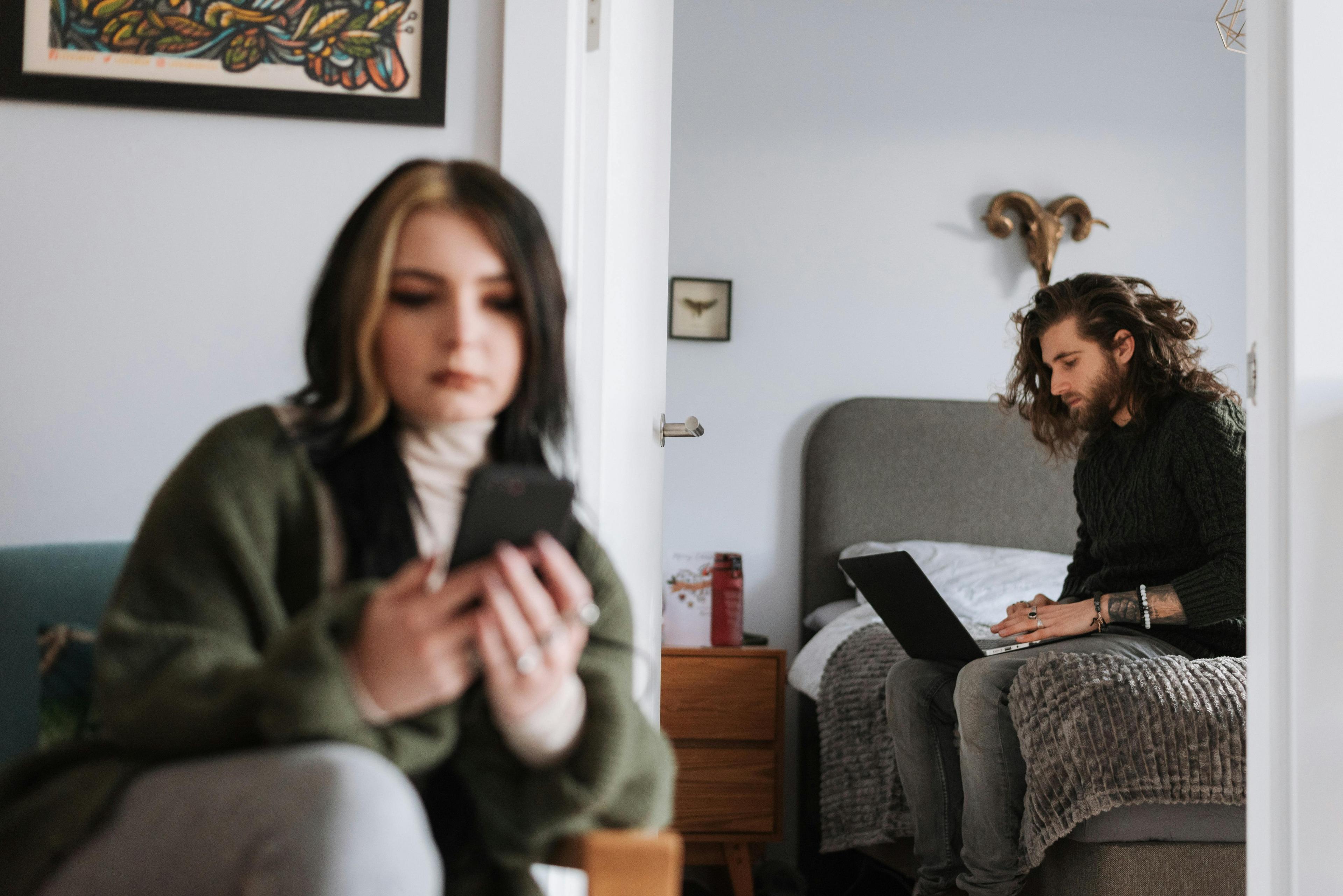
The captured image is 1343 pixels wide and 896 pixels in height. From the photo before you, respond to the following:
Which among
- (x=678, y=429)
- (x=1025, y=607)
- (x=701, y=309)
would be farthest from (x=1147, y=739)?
(x=701, y=309)

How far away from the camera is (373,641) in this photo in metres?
0.61

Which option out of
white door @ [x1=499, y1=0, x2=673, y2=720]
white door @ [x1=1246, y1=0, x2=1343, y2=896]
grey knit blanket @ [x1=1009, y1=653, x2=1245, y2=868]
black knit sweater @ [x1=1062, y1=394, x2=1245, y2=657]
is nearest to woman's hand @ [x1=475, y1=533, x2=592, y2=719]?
white door @ [x1=499, y1=0, x2=673, y2=720]

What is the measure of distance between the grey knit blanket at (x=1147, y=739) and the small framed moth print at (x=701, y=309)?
5.41 ft

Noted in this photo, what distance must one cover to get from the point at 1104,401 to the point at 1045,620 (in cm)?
43

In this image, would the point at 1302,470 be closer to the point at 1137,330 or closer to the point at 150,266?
the point at 1137,330

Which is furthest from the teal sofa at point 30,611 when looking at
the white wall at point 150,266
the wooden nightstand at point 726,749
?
the wooden nightstand at point 726,749

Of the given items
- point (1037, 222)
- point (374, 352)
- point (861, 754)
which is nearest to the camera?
point (374, 352)

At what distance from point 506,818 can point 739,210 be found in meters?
2.58

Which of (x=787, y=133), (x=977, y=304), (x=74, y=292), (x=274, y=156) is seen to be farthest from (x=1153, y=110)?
(x=74, y=292)

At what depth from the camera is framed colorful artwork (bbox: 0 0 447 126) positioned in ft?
3.82

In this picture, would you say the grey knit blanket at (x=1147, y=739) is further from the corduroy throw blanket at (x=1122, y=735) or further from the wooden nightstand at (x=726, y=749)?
the wooden nightstand at (x=726, y=749)

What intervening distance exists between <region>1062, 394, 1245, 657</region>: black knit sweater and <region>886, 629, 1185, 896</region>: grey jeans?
3.9 inches

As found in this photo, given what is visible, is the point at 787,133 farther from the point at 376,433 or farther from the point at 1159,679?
the point at 376,433

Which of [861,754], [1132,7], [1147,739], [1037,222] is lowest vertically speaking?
[861,754]
